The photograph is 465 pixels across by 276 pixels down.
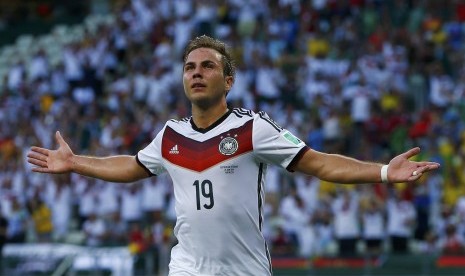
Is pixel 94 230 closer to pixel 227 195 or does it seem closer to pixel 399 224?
pixel 399 224

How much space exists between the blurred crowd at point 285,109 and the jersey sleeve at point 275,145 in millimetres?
10058

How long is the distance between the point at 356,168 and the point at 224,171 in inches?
30.3

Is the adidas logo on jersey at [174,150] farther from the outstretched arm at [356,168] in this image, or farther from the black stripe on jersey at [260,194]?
the outstretched arm at [356,168]

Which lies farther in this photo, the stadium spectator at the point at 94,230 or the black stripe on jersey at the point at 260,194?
the stadium spectator at the point at 94,230

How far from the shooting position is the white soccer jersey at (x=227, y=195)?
22.4ft

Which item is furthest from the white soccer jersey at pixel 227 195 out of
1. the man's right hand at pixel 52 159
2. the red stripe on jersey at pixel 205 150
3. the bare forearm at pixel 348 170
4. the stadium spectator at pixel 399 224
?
the stadium spectator at pixel 399 224

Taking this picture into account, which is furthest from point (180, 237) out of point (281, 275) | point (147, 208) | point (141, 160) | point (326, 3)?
point (326, 3)

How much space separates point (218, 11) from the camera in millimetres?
23672

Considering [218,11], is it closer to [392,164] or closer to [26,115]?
[26,115]

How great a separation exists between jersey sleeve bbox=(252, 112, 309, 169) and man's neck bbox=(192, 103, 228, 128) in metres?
0.28

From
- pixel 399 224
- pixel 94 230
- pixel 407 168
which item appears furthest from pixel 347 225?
pixel 407 168

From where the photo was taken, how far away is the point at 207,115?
7.04 m

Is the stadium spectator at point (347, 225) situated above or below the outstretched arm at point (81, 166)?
above

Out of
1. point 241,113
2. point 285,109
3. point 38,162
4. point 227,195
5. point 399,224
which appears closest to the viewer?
point 227,195
